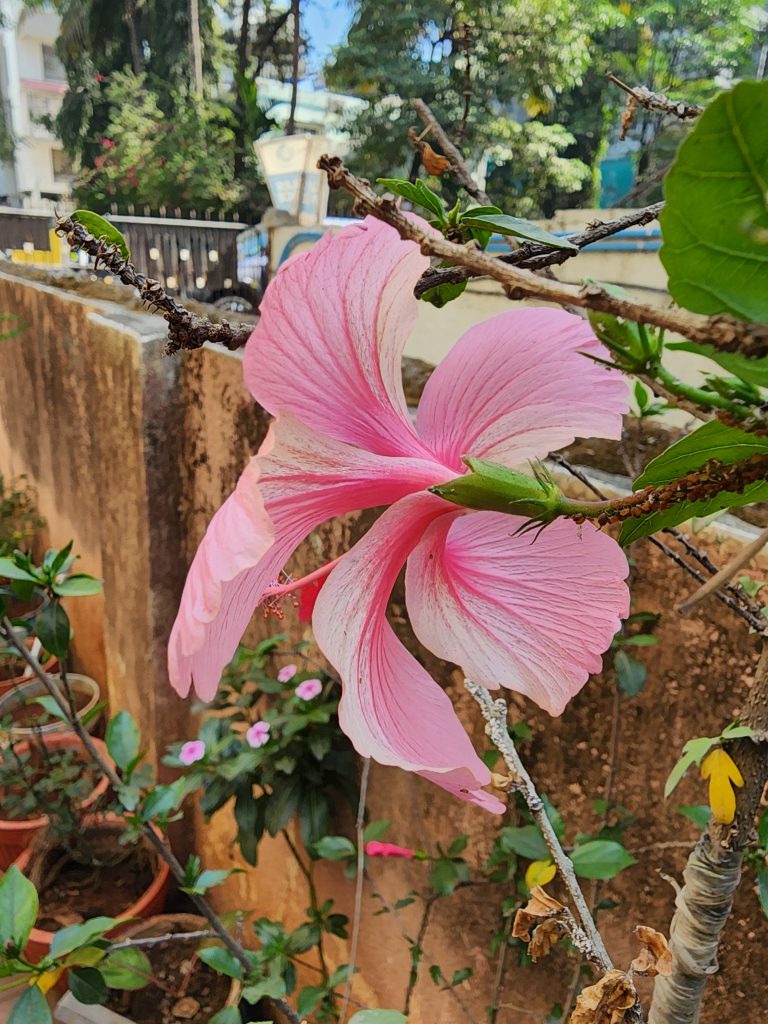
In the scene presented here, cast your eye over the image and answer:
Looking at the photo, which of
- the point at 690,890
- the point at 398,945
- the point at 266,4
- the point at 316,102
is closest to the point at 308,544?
the point at 398,945

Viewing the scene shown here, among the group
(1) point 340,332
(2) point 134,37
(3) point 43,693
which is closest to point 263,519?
(1) point 340,332

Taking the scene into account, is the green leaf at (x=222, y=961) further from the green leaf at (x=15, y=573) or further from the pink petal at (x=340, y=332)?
the pink petal at (x=340, y=332)

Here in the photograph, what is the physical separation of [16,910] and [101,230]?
2.17 ft

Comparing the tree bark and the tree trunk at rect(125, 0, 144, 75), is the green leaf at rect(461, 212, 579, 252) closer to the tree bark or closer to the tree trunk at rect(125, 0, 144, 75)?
the tree bark

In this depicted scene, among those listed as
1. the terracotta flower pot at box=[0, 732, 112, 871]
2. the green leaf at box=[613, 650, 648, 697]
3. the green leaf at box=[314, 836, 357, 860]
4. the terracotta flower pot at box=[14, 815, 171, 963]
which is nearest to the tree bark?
the green leaf at box=[613, 650, 648, 697]

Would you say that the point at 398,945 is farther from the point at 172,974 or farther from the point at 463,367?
the point at 463,367

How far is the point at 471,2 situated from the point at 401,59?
64cm

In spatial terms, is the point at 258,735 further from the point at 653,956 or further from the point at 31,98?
the point at 31,98

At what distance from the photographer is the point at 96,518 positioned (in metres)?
1.88

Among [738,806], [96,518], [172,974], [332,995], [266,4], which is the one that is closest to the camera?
[738,806]

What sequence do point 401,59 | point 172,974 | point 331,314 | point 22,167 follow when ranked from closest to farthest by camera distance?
point 331,314, point 172,974, point 401,59, point 22,167

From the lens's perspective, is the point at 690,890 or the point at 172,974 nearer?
the point at 690,890

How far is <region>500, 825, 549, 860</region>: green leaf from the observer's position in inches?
27.2

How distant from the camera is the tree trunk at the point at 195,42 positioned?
7.54 meters
